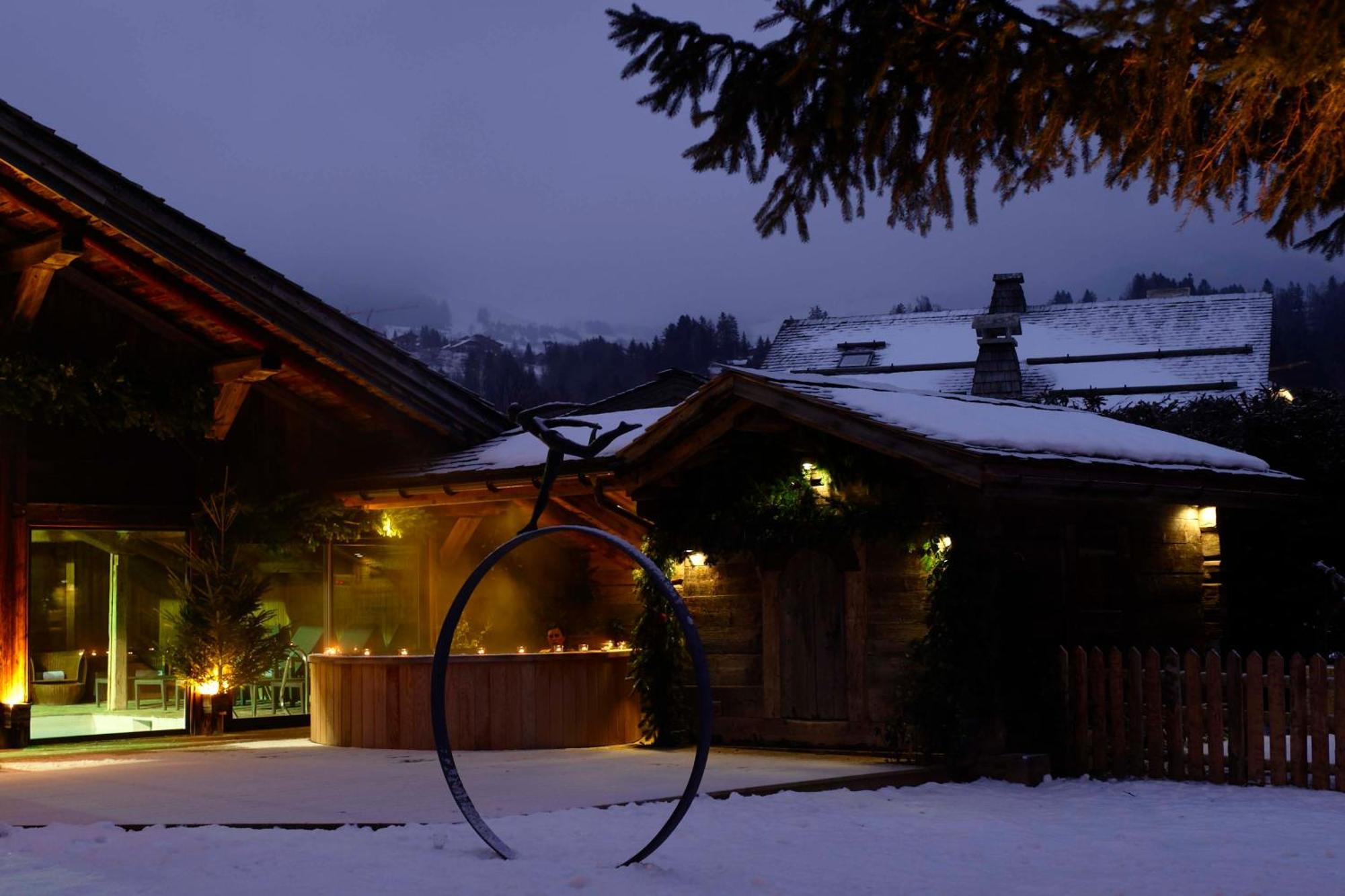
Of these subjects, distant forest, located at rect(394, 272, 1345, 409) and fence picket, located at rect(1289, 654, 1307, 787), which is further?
distant forest, located at rect(394, 272, 1345, 409)

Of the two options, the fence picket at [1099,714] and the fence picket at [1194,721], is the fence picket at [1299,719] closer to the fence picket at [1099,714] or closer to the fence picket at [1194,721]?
the fence picket at [1194,721]

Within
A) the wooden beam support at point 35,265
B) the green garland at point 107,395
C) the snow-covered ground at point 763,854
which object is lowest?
the snow-covered ground at point 763,854

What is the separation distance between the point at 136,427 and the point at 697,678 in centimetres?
887

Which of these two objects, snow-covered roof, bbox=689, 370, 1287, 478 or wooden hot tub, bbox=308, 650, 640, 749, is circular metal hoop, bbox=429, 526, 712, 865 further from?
wooden hot tub, bbox=308, 650, 640, 749

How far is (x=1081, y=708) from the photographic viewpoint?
1102cm

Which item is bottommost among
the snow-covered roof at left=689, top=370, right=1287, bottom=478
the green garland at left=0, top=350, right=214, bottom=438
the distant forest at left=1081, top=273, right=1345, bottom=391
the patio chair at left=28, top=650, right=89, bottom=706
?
the patio chair at left=28, top=650, right=89, bottom=706

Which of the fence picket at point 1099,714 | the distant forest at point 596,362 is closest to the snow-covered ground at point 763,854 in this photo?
the fence picket at point 1099,714

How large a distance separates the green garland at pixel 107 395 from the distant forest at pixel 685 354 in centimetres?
2475

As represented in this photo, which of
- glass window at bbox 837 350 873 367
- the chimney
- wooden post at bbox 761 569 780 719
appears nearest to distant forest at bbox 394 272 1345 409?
glass window at bbox 837 350 873 367

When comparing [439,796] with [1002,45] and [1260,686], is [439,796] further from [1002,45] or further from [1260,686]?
[1002,45]

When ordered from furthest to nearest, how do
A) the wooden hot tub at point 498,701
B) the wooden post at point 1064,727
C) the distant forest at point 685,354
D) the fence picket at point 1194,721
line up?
the distant forest at point 685,354 → the wooden hot tub at point 498,701 → the wooden post at point 1064,727 → the fence picket at point 1194,721

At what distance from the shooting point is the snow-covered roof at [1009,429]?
1069 cm

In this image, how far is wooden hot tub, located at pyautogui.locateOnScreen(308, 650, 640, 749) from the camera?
1267cm

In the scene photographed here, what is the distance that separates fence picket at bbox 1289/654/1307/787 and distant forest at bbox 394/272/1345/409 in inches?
1090
